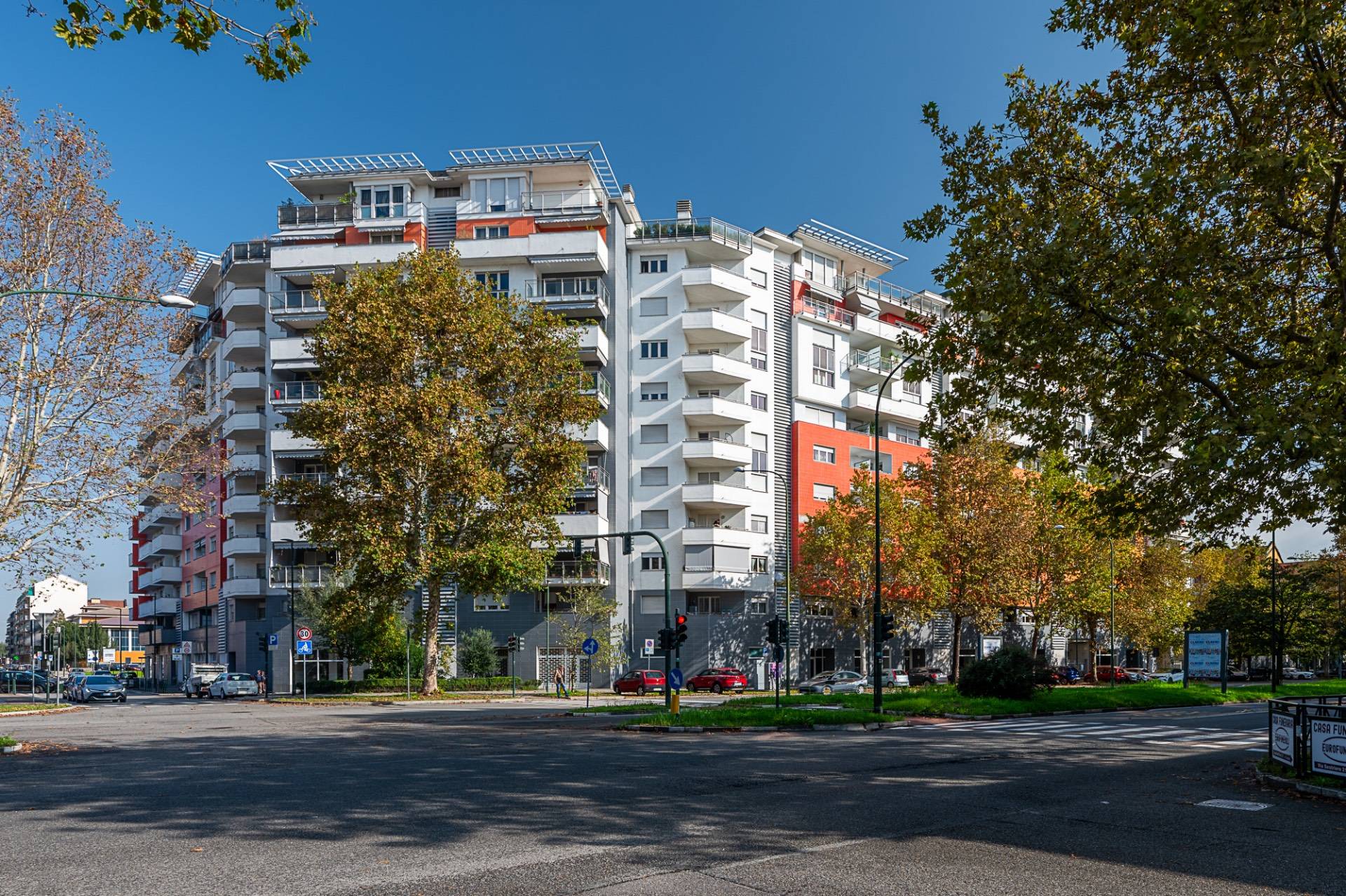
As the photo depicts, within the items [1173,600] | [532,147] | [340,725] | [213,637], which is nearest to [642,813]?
[340,725]

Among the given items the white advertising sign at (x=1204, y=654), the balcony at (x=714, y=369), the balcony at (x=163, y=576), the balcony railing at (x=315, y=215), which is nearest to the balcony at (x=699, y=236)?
the balcony at (x=714, y=369)

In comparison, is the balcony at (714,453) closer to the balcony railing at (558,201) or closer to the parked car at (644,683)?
the parked car at (644,683)

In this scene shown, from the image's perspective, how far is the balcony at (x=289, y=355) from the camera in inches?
2196

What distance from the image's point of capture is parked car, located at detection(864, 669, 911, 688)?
5152cm

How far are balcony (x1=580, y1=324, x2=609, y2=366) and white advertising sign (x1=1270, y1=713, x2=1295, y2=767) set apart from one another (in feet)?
135

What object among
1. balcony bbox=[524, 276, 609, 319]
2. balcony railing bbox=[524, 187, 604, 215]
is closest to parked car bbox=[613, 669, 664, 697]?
balcony bbox=[524, 276, 609, 319]

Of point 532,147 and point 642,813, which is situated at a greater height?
point 532,147

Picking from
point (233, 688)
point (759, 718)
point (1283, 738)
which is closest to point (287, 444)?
point (233, 688)

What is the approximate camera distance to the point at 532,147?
5609cm

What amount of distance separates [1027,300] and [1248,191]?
3.66 meters

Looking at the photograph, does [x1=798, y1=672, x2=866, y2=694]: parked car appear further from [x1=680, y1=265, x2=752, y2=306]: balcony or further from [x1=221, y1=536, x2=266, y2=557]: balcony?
[x1=221, y1=536, x2=266, y2=557]: balcony

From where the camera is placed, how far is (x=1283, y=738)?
14.2 metres

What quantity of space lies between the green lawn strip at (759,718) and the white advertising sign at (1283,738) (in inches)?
468

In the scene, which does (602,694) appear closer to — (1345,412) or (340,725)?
(340,725)
